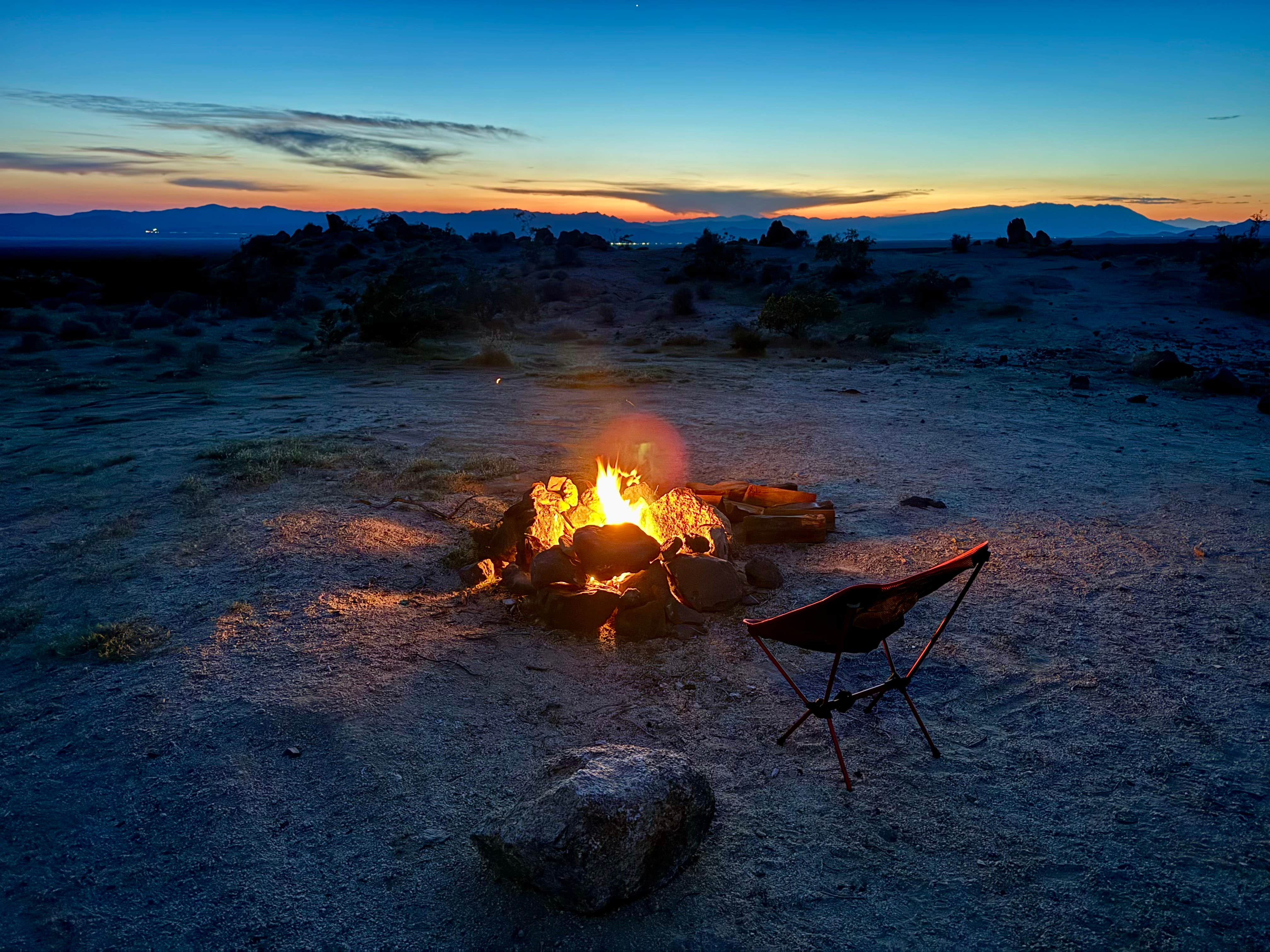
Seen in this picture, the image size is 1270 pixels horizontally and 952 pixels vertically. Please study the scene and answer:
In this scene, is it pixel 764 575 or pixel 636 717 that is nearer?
pixel 636 717

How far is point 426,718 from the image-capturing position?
4.17 meters

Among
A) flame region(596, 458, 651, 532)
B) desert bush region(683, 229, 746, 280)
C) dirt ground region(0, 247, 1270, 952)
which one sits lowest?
dirt ground region(0, 247, 1270, 952)

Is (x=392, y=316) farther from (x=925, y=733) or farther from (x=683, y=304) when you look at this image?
(x=925, y=733)

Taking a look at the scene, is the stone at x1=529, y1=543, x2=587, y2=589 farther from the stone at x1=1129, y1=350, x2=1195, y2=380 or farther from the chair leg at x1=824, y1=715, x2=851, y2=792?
the stone at x1=1129, y1=350, x2=1195, y2=380

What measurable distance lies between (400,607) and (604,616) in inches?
59.8

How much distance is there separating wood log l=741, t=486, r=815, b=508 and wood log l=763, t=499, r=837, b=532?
7 cm

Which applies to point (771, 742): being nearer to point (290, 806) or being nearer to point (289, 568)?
point (290, 806)

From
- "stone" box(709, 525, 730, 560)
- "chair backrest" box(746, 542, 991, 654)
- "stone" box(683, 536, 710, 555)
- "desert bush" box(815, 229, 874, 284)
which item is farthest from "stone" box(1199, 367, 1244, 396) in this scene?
"desert bush" box(815, 229, 874, 284)

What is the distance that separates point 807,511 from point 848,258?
28.5 meters

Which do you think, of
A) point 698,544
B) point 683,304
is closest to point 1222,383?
point 698,544

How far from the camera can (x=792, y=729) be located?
3.76m

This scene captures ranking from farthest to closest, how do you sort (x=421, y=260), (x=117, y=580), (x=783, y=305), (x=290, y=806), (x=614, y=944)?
(x=421, y=260), (x=783, y=305), (x=117, y=580), (x=290, y=806), (x=614, y=944)

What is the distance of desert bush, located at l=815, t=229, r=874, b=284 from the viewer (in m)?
31.0

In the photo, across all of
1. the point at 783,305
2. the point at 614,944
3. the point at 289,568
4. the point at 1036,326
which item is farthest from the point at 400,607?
the point at 1036,326
